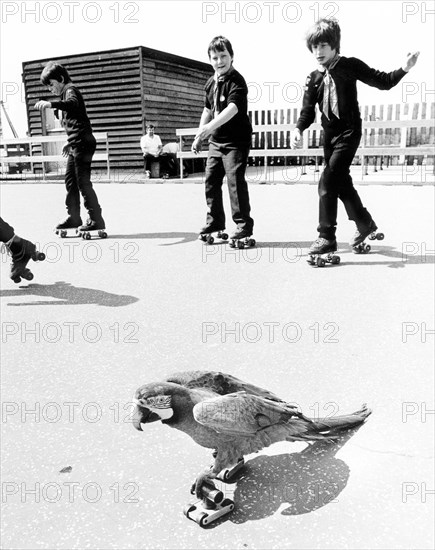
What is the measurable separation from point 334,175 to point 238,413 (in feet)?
13.2

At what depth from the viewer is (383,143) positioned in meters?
22.8

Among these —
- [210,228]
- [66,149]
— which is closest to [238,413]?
[210,228]

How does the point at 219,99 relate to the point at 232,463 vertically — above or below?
above

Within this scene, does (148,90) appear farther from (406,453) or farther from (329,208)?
(406,453)

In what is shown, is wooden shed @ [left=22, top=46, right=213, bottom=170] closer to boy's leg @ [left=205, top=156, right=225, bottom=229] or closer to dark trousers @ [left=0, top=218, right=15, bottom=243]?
boy's leg @ [left=205, top=156, right=225, bottom=229]

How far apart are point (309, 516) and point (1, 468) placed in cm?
119

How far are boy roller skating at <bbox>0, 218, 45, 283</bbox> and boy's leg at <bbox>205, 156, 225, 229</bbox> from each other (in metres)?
2.28

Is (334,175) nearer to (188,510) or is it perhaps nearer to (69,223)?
(69,223)

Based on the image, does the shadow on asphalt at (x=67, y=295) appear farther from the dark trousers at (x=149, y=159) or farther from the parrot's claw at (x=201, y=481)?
the dark trousers at (x=149, y=159)

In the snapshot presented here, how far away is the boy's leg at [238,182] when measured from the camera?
6258 mm

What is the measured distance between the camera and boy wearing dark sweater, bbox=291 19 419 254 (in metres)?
5.05

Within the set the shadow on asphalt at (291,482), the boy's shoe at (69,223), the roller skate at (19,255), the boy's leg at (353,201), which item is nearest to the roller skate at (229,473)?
the shadow on asphalt at (291,482)

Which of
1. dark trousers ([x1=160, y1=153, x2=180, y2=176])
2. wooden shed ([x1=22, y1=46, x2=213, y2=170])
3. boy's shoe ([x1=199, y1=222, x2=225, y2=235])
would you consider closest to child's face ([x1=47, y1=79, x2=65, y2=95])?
boy's shoe ([x1=199, y1=222, x2=225, y2=235])

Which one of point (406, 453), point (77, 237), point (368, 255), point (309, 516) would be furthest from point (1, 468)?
point (77, 237)
